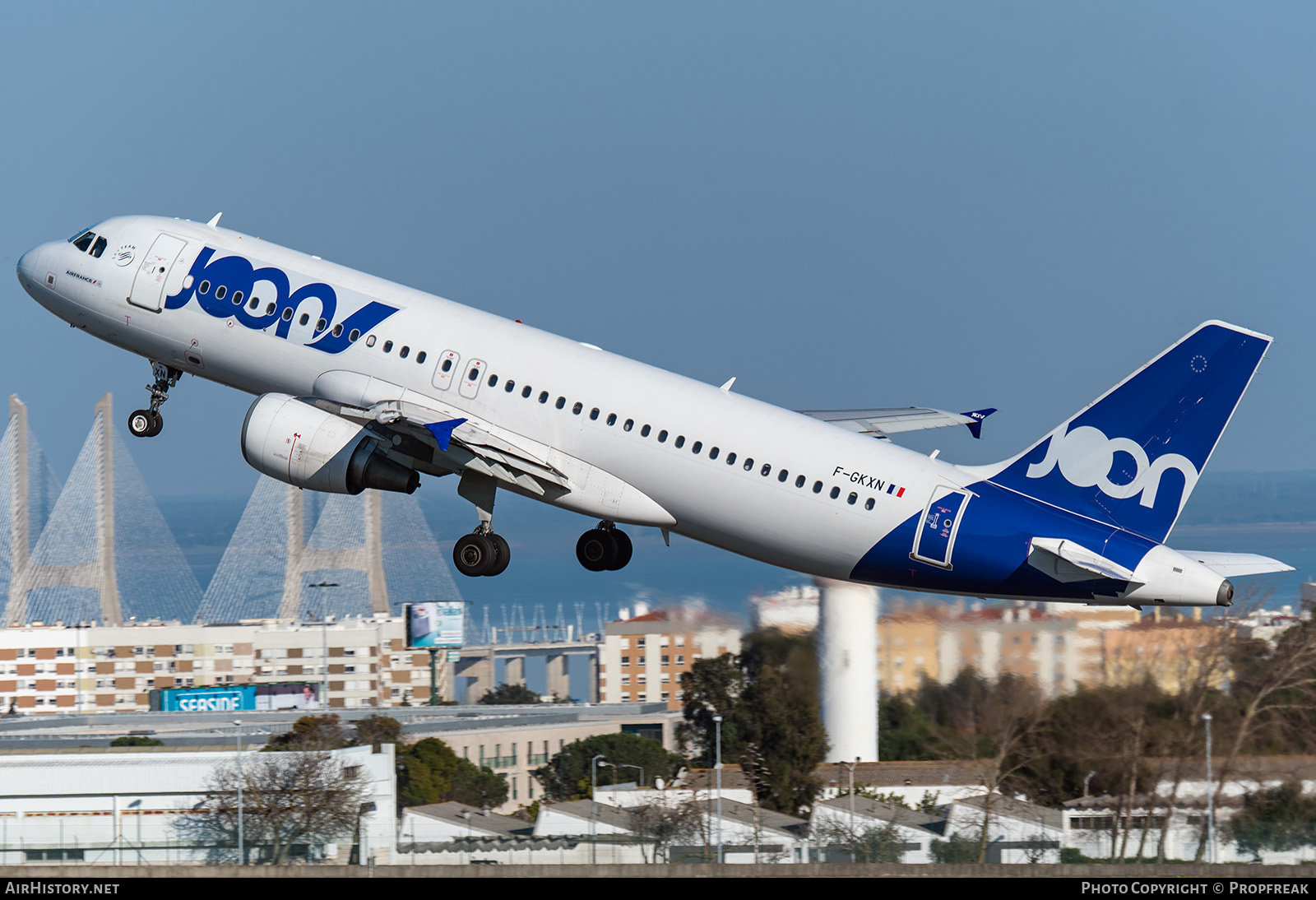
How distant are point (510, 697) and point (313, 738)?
273 ft

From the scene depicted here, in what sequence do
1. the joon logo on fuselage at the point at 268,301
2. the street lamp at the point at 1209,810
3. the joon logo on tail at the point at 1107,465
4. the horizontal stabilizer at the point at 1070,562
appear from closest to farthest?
1. the horizontal stabilizer at the point at 1070,562
2. the joon logo on tail at the point at 1107,465
3. the joon logo on fuselage at the point at 268,301
4. the street lamp at the point at 1209,810

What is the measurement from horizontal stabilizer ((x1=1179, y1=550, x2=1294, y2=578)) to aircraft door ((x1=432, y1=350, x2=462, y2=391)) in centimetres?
1603

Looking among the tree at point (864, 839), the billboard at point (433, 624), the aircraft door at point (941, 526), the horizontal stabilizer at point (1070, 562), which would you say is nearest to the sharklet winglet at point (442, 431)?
the aircraft door at point (941, 526)

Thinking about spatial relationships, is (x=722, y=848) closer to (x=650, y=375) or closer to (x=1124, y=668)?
(x=1124, y=668)

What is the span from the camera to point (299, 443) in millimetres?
35469

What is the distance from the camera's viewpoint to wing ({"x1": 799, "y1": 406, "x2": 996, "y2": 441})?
3906cm

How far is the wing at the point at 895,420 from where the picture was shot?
128ft

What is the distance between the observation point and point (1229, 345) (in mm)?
29766

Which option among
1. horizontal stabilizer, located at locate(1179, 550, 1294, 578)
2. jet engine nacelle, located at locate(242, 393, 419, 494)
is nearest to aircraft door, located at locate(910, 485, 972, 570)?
horizontal stabilizer, located at locate(1179, 550, 1294, 578)

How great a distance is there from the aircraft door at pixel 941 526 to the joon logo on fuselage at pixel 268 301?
13.2 metres

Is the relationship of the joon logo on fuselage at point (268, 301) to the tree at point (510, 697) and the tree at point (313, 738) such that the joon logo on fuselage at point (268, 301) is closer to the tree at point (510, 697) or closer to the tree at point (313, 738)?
the tree at point (313, 738)

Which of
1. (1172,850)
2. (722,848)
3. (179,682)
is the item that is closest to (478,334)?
(722,848)

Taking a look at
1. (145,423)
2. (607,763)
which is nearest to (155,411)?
(145,423)
